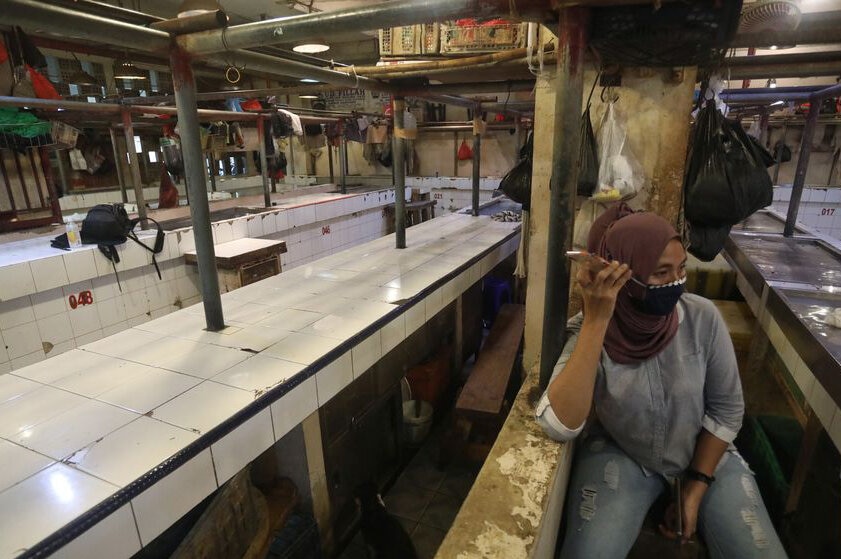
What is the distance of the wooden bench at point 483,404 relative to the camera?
386 cm

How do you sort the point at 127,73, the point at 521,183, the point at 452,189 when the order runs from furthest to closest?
the point at 452,189
the point at 127,73
the point at 521,183

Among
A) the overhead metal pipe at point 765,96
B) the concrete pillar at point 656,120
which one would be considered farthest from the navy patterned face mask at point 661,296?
the overhead metal pipe at point 765,96

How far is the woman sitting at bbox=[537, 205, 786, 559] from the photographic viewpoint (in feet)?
6.22

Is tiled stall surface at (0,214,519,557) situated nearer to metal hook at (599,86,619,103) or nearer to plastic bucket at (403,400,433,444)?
plastic bucket at (403,400,433,444)

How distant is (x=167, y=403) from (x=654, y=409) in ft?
7.48

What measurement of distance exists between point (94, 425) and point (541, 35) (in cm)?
321

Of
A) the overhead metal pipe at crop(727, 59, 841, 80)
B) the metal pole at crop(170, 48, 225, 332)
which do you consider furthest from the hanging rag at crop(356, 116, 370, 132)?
the overhead metal pipe at crop(727, 59, 841, 80)

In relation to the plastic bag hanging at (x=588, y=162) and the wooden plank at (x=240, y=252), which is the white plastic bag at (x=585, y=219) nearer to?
the plastic bag hanging at (x=588, y=162)

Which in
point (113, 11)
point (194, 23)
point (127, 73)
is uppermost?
point (127, 73)

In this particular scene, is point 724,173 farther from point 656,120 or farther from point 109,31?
point 109,31

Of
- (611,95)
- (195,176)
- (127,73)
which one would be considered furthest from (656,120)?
(127,73)

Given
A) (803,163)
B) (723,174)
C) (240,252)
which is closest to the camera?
(723,174)

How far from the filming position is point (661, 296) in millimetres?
1903

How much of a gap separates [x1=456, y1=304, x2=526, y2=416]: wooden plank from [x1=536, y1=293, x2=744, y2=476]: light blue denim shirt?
1.77 m
